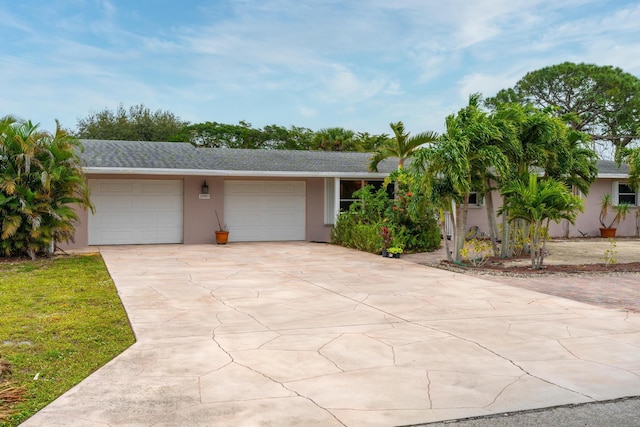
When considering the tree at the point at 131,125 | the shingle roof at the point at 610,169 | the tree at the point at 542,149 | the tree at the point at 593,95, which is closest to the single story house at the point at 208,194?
the shingle roof at the point at 610,169

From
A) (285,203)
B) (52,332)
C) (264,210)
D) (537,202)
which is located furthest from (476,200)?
(52,332)

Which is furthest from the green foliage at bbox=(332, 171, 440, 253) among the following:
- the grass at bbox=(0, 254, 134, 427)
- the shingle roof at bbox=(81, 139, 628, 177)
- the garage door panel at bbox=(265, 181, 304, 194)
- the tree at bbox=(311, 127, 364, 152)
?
the tree at bbox=(311, 127, 364, 152)

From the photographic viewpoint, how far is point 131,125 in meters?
40.2

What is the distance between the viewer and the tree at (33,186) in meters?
12.1

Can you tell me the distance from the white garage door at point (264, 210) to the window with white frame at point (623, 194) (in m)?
11.6

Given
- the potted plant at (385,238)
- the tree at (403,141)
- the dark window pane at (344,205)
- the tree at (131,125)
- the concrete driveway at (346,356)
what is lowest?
the concrete driveway at (346,356)

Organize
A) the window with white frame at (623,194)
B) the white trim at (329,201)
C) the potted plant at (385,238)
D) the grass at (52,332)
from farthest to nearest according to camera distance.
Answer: the window with white frame at (623,194) < the white trim at (329,201) < the potted plant at (385,238) < the grass at (52,332)

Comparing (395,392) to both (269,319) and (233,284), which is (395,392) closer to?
(269,319)

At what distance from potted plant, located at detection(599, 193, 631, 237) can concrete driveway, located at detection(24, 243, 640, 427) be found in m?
12.9

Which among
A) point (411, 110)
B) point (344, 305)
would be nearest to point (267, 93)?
point (411, 110)

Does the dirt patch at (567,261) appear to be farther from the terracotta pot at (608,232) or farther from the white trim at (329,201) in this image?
the white trim at (329,201)

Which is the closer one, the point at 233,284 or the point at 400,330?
the point at 400,330

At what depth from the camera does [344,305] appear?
766 centimetres

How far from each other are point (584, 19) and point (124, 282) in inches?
691
